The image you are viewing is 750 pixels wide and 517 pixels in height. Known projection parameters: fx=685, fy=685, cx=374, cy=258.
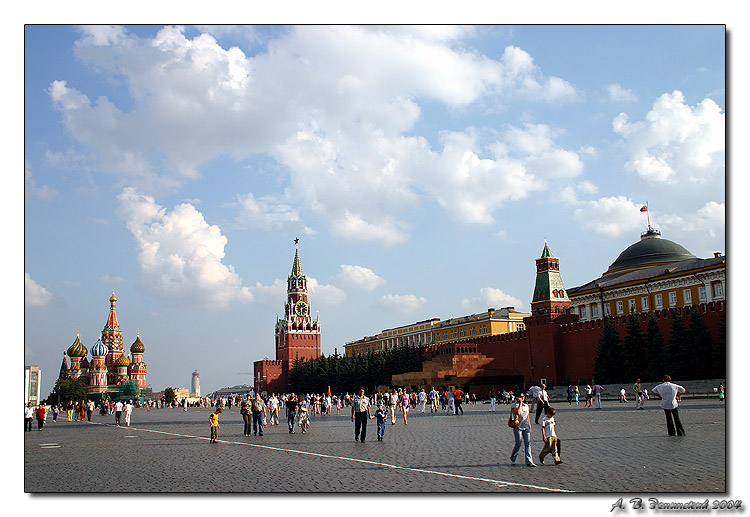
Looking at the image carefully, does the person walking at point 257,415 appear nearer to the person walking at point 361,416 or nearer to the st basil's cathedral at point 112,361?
the person walking at point 361,416

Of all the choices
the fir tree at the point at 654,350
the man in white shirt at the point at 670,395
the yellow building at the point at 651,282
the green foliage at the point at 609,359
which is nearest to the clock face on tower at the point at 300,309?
the yellow building at the point at 651,282

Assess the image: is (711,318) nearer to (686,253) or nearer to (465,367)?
(465,367)

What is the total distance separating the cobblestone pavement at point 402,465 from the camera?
7.30m

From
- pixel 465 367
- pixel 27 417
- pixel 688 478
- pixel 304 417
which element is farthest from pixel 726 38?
pixel 465 367

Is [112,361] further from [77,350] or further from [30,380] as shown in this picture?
[30,380]

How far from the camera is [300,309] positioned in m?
97.9

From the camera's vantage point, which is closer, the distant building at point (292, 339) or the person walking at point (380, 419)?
the person walking at point (380, 419)

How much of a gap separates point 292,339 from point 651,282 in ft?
178

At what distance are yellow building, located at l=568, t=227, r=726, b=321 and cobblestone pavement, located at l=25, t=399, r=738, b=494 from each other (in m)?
36.3

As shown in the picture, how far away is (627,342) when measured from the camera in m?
39.2

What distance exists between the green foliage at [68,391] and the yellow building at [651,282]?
5405cm

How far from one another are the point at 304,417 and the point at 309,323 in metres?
80.3

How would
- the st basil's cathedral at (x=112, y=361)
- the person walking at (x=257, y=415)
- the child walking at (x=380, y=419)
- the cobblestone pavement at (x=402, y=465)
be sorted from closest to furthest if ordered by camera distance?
the cobblestone pavement at (x=402, y=465), the child walking at (x=380, y=419), the person walking at (x=257, y=415), the st basil's cathedral at (x=112, y=361)

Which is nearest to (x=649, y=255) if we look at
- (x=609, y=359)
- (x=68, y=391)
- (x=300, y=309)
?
(x=609, y=359)
